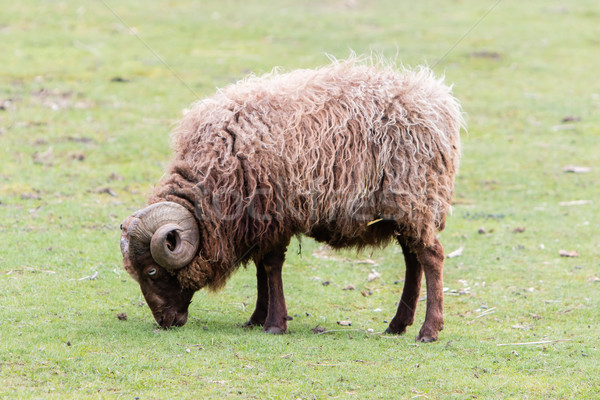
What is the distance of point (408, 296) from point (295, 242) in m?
4.05

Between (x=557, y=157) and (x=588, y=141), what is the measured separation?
1.41 metres

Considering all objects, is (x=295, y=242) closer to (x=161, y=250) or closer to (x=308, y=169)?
(x=308, y=169)

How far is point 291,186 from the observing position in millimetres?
8242

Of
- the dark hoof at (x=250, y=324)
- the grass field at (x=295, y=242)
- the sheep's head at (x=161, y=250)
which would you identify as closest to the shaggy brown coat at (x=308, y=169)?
the sheep's head at (x=161, y=250)

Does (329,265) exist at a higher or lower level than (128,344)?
lower

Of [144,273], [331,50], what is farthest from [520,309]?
[331,50]

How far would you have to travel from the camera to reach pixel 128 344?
759cm

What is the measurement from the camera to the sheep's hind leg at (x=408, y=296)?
29.1 feet

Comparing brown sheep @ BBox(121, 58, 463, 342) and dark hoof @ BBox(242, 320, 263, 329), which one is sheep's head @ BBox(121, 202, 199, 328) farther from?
dark hoof @ BBox(242, 320, 263, 329)

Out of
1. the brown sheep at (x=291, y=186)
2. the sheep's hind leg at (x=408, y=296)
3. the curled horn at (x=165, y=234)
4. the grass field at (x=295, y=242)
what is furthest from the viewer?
the sheep's hind leg at (x=408, y=296)

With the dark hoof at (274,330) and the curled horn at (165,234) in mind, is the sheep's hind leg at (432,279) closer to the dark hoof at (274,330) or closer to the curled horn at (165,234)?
the dark hoof at (274,330)

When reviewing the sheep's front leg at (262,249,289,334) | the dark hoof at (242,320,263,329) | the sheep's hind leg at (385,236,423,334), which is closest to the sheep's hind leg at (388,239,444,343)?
the sheep's hind leg at (385,236,423,334)

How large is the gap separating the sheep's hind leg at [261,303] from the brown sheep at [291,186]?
0.04m

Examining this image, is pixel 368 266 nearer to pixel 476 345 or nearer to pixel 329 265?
pixel 329 265
